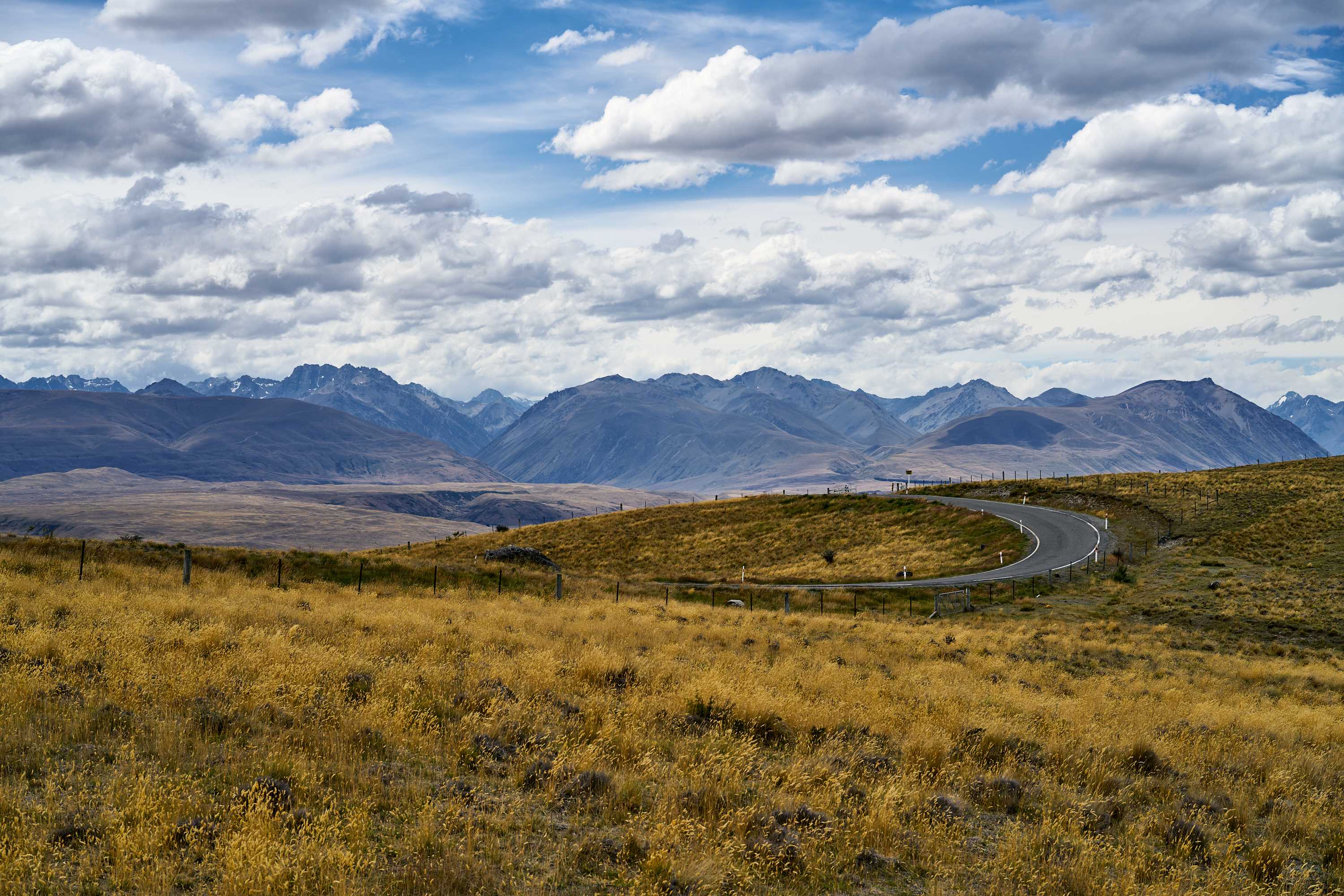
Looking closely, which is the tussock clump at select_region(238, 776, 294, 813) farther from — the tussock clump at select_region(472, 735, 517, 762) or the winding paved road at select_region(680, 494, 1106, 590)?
the winding paved road at select_region(680, 494, 1106, 590)

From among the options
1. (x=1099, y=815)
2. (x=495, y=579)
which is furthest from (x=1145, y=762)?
(x=495, y=579)

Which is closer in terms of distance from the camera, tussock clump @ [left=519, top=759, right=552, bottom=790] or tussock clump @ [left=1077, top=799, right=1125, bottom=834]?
tussock clump @ [left=519, top=759, right=552, bottom=790]

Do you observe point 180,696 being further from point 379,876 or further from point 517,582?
point 517,582

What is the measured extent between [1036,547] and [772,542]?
26.5m

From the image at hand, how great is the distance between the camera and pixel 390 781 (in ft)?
32.6

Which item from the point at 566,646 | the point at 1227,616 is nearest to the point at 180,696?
the point at 566,646

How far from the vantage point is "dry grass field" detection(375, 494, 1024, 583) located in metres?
67.9

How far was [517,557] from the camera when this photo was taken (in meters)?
59.3

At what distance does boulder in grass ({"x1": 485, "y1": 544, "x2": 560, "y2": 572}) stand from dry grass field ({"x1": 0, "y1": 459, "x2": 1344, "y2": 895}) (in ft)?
112

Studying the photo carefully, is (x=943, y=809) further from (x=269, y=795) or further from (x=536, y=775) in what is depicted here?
(x=269, y=795)

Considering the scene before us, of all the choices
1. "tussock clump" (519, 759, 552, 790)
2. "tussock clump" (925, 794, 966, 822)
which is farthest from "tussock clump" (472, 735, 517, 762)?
"tussock clump" (925, 794, 966, 822)

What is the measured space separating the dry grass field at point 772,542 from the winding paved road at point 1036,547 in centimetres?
180

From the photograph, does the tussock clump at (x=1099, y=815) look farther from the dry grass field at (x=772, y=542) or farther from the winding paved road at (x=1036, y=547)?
the dry grass field at (x=772, y=542)

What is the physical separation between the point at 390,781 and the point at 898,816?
19.9ft
